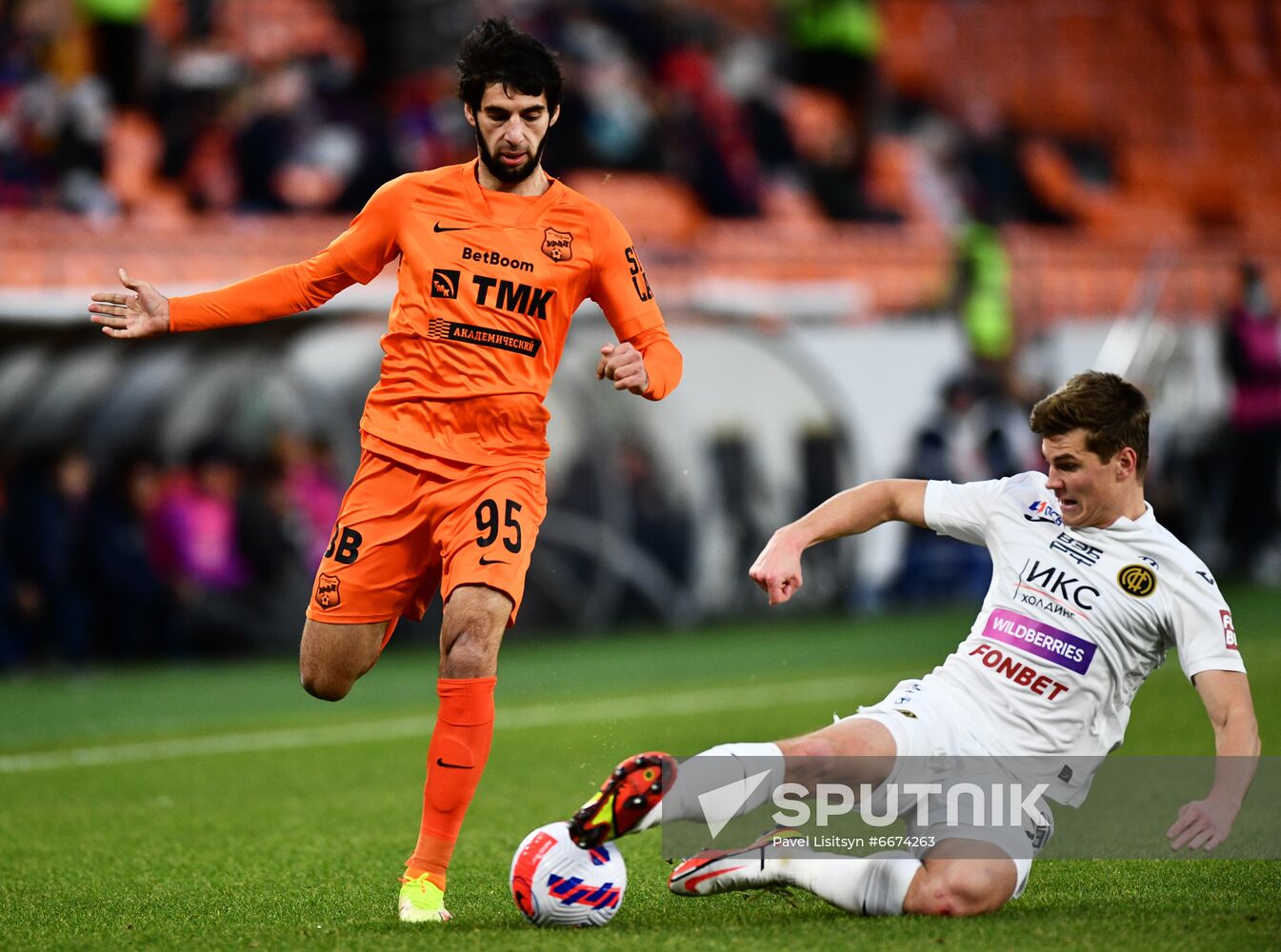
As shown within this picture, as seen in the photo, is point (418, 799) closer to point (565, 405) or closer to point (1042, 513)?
point (1042, 513)

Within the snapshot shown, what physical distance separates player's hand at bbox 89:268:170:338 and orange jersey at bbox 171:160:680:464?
0.06m

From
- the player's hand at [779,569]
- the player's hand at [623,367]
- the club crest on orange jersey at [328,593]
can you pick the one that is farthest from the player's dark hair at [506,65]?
the player's hand at [779,569]

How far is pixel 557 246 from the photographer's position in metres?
5.15

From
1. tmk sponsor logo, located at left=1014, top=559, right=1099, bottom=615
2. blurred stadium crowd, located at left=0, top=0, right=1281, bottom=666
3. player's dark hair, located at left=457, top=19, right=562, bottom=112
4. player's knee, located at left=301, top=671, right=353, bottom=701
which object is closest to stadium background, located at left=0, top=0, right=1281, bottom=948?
blurred stadium crowd, located at left=0, top=0, right=1281, bottom=666

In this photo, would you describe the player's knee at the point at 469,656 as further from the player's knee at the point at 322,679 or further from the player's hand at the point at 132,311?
the player's hand at the point at 132,311

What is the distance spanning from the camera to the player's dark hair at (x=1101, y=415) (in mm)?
4461

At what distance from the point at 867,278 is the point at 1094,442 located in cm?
1249

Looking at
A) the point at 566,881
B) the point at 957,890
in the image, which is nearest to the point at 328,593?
the point at 566,881

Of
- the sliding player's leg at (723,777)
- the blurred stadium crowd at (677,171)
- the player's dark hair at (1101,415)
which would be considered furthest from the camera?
the blurred stadium crowd at (677,171)

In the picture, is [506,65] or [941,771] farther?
[506,65]

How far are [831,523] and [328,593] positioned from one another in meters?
1.54

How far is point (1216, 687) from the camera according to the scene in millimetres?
Result: 4289

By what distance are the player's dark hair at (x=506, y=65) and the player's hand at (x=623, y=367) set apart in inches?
31.2

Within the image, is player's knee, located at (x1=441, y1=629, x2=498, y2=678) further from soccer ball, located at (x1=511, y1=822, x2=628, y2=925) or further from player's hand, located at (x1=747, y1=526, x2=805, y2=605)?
player's hand, located at (x1=747, y1=526, x2=805, y2=605)
